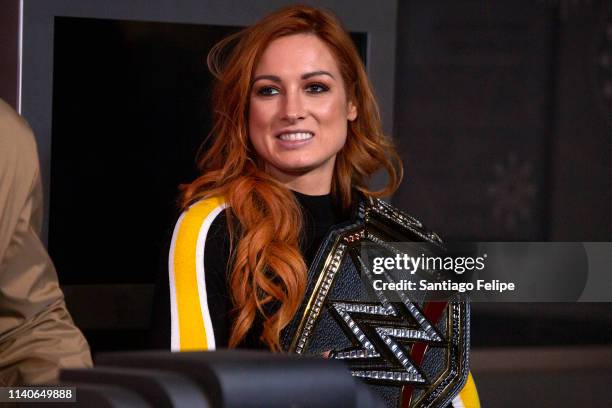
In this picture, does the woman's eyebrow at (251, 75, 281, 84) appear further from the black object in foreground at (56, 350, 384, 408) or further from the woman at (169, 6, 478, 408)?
the black object in foreground at (56, 350, 384, 408)

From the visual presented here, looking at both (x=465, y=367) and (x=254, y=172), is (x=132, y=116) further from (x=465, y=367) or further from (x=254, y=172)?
(x=465, y=367)

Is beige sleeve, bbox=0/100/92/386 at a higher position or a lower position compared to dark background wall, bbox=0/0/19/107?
lower

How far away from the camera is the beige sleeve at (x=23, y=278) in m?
1.07

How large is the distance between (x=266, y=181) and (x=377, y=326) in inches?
11.1

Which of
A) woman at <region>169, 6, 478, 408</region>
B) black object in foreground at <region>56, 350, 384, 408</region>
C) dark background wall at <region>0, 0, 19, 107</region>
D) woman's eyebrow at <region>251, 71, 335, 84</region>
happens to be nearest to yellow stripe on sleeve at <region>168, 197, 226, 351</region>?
woman at <region>169, 6, 478, 408</region>

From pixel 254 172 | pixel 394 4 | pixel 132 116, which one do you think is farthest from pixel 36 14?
pixel 394 4

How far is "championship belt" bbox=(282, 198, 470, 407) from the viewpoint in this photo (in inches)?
62.1

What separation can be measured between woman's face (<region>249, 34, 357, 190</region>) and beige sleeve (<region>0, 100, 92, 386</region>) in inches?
23.7

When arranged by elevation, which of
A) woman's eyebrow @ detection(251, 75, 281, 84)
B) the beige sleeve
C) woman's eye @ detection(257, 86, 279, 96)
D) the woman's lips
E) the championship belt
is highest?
woman's eyebrow @ detection(251, 75, 281, 84)

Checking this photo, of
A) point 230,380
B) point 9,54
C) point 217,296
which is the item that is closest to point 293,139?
point 217,296

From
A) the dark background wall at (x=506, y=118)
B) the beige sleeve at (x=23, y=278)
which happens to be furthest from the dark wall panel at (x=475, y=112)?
the beige sleeve at (x=23, y=278)

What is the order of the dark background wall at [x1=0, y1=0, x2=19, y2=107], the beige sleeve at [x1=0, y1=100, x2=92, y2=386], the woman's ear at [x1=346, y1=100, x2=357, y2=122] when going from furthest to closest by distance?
1. the dark background wall at [x1=0, y1=0, x2=19, y2=107]
2. the woman's ear at [x1=346, y1=100, x2=357, y2=122]
3. the beige sleeve at [x1=0, y1=100, x2=92, y2=386]

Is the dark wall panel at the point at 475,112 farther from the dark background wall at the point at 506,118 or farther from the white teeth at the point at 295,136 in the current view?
the white teeth at the point at 295,136

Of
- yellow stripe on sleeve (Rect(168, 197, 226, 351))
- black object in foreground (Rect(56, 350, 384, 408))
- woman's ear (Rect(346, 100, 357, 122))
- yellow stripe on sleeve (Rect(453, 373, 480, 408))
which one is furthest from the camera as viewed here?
woman's ear (Rect(346, 100, 357, 122))
